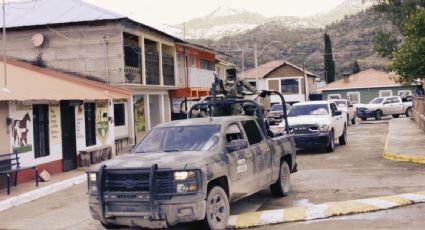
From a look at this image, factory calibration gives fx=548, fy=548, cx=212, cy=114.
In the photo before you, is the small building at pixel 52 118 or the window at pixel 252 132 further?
the small building at pixel 52 118

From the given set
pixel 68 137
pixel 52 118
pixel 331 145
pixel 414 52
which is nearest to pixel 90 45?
pixel 68 137

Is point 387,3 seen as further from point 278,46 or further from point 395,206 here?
point 278,46

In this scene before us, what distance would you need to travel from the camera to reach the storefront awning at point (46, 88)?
1428 centimetres

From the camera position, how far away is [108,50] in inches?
906

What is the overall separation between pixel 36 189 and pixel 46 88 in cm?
435

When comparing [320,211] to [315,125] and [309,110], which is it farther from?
[309,110]

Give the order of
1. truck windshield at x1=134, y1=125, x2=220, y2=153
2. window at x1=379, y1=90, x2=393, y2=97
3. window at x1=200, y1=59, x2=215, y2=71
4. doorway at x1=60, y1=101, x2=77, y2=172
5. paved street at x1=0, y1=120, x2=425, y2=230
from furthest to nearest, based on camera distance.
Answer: window at x1=379, y1=90, x2=393, y2=97, window at x1=200, y1=59, x2=215, y2=71, doorway at x1=60, y1=101, x2=77, y2=172, truck windshield at x1=134, y1=125, x2=220, y2=153, paved street at x1=0, y1=120, x2=425, y2=230

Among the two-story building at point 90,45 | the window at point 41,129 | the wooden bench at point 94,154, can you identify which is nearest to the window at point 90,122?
the wooden bench at point 94,154

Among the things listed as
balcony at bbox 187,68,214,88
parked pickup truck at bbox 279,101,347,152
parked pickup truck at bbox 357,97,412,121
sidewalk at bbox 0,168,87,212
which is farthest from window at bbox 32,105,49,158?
parked pickup truck at bbox 357,97,412,121

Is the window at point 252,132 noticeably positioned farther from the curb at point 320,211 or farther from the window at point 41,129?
the window at point 41,129

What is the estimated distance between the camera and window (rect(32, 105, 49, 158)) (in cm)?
1574

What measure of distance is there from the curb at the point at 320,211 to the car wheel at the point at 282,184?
43.4 inches

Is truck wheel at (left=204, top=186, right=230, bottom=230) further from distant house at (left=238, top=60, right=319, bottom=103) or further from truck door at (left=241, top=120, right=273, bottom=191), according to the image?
distant house at (left=238, top=60, right=319, bottom=103)

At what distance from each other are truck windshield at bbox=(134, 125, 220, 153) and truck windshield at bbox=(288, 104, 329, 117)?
1068 cm
